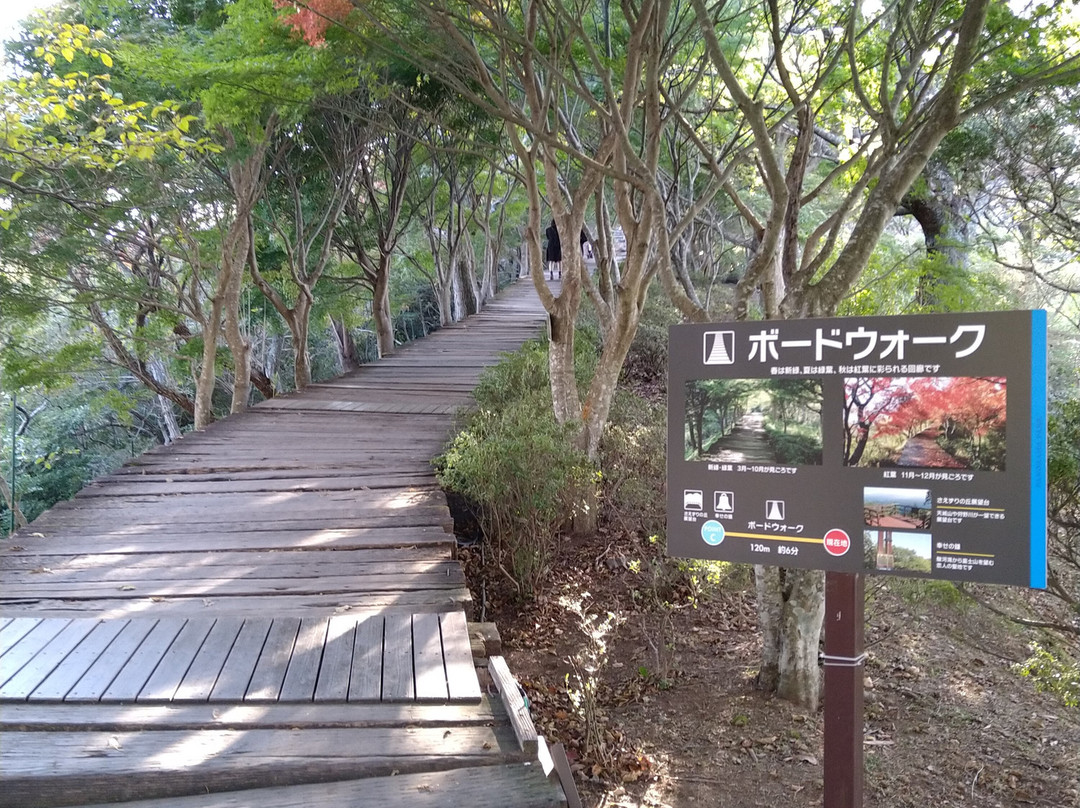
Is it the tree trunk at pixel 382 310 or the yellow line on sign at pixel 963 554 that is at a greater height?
the tree trunk at pixel 382 310

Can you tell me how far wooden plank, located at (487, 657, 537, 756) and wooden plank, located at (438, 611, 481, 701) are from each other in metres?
0.09

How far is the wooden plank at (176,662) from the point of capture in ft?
10.2

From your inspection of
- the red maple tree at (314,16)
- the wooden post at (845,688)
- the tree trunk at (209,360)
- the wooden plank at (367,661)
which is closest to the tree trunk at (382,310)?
the tree trunk at (209,360)

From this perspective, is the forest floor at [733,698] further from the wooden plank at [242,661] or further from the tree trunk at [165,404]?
the tree trunk at [165,404]

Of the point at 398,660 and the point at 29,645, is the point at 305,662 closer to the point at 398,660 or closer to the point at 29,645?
the point at 398,660

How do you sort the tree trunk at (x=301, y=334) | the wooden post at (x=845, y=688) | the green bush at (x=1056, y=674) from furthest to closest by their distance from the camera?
the tree trunk at (x=301, y=334) < the green bush at (x=1056, y=674) < the wooden post at (x=845, y=688)

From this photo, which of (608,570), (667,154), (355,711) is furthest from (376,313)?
(355,711)

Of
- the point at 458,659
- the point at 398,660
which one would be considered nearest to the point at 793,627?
the point at 458,659

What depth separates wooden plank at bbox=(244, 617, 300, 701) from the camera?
3.14 metres

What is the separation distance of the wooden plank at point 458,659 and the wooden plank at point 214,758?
21 cm

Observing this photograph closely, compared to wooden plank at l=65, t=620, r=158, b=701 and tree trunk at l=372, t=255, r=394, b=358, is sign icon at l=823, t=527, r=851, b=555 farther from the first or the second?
tree trunk at l=372, t=255, r=394, b=358

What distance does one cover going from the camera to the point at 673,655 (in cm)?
575

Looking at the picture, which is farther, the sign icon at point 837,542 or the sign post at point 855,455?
the sign icon at point 837,542

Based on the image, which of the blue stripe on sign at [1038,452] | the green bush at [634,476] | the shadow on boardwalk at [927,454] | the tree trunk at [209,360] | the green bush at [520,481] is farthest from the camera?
the tree trunk at [209,360]
